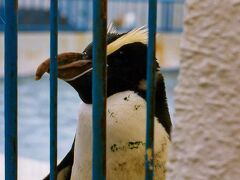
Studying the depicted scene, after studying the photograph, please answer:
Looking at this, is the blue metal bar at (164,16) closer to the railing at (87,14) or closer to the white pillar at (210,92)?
the railing at (87,14)

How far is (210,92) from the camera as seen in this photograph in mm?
799

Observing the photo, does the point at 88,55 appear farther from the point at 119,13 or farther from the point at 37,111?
the point at 119,13

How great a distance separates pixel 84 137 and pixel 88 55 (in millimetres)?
237

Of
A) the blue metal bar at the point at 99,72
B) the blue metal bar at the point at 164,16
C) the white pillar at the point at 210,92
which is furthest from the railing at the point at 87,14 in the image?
the white pillar at the point at 210,92

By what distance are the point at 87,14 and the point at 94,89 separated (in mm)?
9701

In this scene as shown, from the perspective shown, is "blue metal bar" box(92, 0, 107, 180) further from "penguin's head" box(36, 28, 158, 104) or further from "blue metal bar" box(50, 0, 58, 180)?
"penguin's head" box(36, 28, 158, 104)

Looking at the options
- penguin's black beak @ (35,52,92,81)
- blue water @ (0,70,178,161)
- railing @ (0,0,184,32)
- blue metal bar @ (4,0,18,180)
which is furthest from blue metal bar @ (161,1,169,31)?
blue metal bar @ (4,0,18,180)

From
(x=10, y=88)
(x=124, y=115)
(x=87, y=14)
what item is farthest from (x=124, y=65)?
(x=87, y=14)

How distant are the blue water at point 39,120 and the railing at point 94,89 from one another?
112 inches

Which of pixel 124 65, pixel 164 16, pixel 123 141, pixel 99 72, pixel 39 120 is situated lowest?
pixel 39 120

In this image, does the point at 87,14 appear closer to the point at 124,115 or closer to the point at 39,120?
the point at 39,120

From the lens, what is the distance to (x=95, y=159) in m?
0.95

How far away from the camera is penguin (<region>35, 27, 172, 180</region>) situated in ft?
5.16

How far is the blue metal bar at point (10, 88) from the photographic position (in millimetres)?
1017
